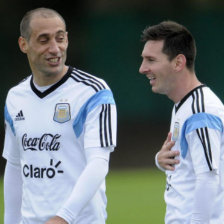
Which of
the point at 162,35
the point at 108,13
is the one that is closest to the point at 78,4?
the point at 108,13

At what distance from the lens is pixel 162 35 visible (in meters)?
5.96

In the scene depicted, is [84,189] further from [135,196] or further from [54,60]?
[135,196]

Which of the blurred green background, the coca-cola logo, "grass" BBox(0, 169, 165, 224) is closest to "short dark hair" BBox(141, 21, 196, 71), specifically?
the coca-cola logo

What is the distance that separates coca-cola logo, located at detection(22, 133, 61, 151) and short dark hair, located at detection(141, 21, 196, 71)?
975mm

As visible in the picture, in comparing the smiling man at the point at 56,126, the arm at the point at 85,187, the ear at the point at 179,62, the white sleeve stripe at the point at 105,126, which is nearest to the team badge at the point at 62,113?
the smiling man at the point at 56,126

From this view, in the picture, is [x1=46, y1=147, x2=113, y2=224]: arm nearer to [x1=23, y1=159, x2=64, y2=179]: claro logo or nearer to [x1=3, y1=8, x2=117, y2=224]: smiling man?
[x1=3, y1=8, x2=117, y2=224]: smiling man

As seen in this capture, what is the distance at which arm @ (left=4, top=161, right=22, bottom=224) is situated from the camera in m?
5.93

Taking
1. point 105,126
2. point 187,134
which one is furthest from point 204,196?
point 105,126

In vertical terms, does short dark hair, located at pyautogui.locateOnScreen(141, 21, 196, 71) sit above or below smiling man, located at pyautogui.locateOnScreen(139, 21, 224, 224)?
above

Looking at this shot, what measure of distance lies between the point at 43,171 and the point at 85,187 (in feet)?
1.73

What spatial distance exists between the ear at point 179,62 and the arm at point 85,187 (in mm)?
944

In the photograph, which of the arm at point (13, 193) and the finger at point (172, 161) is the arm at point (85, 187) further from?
the arm at point (13, 193)

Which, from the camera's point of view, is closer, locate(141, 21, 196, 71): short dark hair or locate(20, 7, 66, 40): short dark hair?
locate(20, 7, 66, 40): short dark hair

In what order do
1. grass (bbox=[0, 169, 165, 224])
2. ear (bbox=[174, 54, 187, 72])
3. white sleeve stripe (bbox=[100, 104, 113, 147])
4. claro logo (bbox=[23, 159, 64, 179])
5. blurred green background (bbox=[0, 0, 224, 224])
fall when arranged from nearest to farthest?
white sleeve stripe (bbox=[100, 104, 113, 147])
claro logo (bbox=[23, 159, 64, 179])
ear (bbox=[174, 54, 187, 72])
grass (bbox=[0, 169, 165, 224])
blurred green background (bbox=[0, 0, 224, 224])
